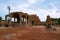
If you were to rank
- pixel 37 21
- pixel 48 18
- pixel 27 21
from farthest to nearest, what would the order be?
pixel 37 21
pixel 48 18
pixel 27 21

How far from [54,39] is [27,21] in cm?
3263

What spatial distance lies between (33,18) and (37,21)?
12.3 feet

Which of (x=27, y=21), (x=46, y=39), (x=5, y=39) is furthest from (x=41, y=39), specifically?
(x=27, y=21)

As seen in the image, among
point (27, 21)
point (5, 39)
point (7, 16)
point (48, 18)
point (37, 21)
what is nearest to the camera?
point (5, 39)

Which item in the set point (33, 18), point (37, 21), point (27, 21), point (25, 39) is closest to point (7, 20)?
point (27, 21)

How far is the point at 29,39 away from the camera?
1039 cm

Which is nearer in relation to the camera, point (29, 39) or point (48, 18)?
point (29, 39)

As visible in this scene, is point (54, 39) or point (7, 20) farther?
point (7, 20)

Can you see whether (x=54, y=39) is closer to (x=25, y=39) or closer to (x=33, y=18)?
(x=25, y=39)

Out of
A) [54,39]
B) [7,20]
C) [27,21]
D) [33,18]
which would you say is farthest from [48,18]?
[54,39]

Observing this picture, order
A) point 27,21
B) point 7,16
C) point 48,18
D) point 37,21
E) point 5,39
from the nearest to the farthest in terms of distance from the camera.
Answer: point 5,39
point 7,16
point 27,21
point 48,18
point 37,21

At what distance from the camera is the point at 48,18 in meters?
49.7

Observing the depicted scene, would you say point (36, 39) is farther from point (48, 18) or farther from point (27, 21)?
point (48, 18)

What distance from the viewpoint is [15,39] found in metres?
10.2
